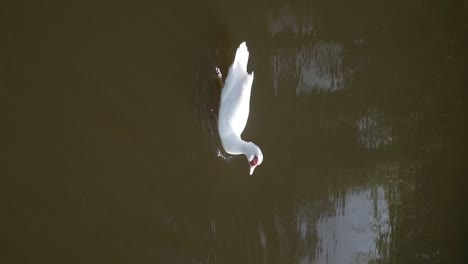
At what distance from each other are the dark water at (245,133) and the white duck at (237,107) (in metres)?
0.08

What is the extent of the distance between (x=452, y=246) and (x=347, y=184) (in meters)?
0.65

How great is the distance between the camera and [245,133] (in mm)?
2141

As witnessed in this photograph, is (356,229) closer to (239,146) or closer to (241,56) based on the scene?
(239,146)

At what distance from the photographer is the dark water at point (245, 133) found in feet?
5.68

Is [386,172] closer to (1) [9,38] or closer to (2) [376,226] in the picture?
(2) [376,226]

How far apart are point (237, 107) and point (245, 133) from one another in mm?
227

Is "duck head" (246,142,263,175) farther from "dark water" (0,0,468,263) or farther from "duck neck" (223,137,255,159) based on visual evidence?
"dark water" (0,0,468,263)

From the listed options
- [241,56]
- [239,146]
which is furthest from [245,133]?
[241,56]

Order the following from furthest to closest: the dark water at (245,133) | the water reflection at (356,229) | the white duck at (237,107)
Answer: the water reflection at (356,229) < the white duck at (237,107) < the dark water at (245,133)

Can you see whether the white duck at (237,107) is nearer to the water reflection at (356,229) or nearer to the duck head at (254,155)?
the duck head at (254,155)

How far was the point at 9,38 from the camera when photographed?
5.37ft

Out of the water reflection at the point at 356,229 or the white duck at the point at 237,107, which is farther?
the water reflection at the point at 356,229

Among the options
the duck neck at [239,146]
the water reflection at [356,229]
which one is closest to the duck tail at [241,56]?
the duck neck at [239,146]

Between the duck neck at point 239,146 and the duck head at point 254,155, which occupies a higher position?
the duck neck at point 239,146
